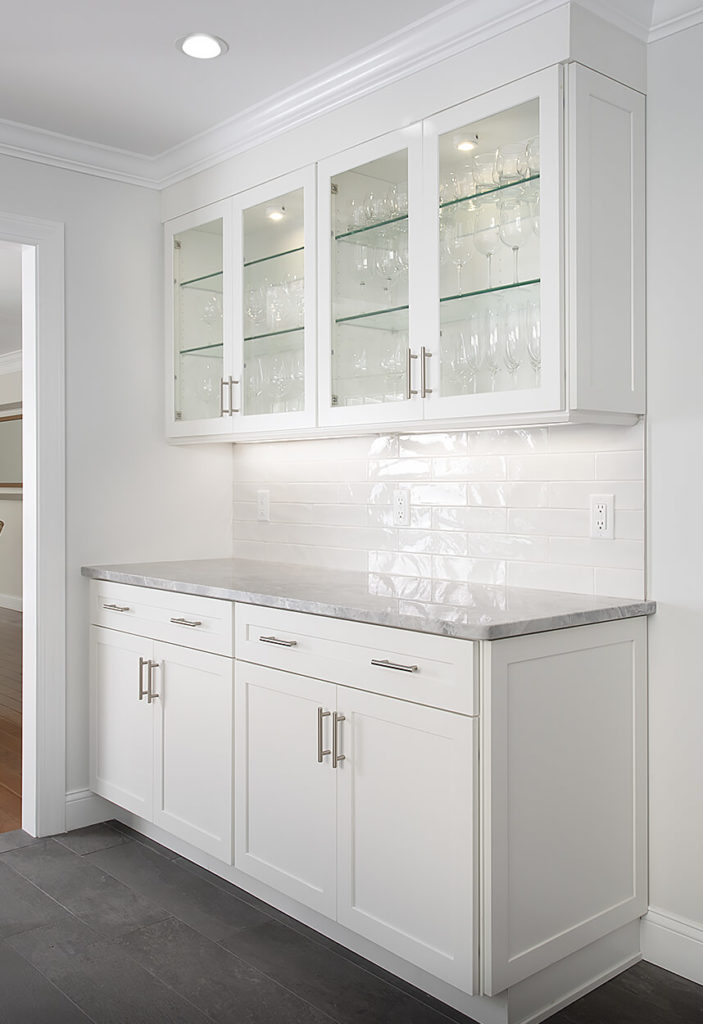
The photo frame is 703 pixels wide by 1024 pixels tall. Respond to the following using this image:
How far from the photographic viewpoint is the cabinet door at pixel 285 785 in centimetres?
241

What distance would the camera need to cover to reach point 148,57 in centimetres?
271

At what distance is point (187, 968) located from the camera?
2357 millimetres

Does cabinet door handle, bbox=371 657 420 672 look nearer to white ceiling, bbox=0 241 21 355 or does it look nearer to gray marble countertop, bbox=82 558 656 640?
gray marble countertop, bbox=82 558 656 640

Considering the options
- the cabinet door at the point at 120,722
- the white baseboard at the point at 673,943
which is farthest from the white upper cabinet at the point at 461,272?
the white baseboard at the point at 673,943

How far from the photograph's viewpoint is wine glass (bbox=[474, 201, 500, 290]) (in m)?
2.41

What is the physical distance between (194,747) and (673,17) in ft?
8.14

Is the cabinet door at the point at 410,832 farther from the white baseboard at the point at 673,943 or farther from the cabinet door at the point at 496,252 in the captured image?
the cabinet door at the point at 496,252

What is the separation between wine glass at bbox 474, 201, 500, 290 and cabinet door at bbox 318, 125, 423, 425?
19 centimetres

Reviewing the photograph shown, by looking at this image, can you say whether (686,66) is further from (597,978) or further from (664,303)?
(597,978)

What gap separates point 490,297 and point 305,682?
1.15 m

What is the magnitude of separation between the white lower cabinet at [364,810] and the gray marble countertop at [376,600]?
21 cm

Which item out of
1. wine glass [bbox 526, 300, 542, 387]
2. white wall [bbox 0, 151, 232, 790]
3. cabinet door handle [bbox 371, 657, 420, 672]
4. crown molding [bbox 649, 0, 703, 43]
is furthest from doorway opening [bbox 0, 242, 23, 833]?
crown molding [bbox 649, 0, 703, 43]

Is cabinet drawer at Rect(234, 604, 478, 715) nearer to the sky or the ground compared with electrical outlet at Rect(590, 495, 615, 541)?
nearer to the ground

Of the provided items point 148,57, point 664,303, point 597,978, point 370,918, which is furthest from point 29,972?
point 148,57
